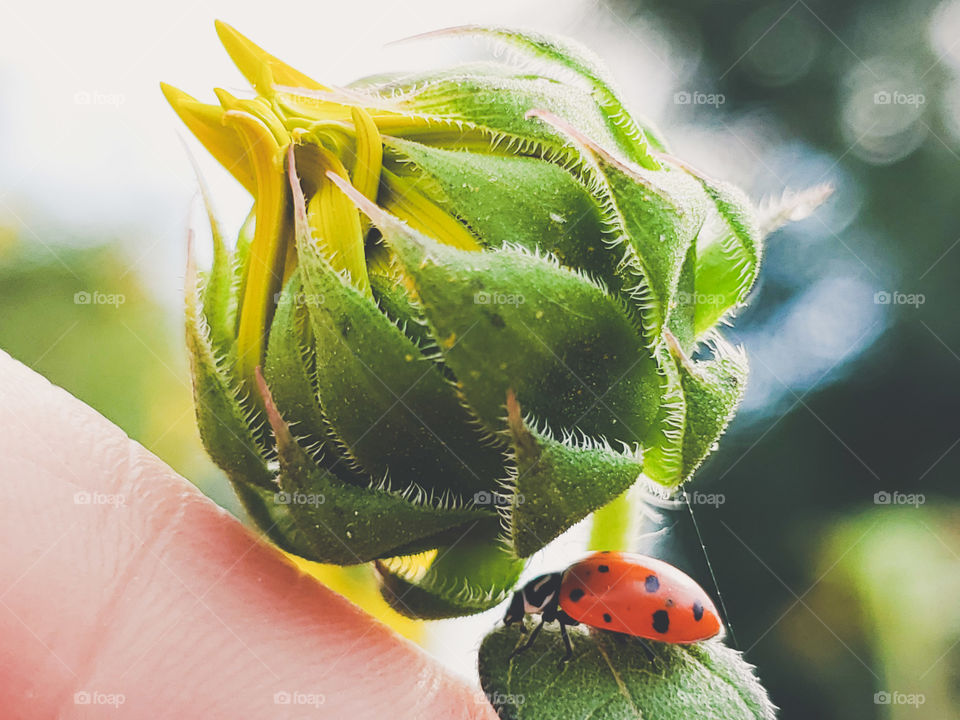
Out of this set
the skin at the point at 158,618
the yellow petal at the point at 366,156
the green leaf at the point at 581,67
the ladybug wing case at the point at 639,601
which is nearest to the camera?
the yellow petal at the point at 366,156

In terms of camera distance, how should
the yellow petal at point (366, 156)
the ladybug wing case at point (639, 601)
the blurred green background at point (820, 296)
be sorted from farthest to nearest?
1. the blurred green background at point (820, 296)
2. the ladybug wing case at point (639, 601)
3. the yellow petal at point (366, 156)

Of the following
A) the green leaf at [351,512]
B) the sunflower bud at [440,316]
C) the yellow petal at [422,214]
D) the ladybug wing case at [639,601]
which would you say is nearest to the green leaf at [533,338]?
the sunflower bud at [440,316]

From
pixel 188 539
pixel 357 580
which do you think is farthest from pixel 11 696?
pixel 357 580

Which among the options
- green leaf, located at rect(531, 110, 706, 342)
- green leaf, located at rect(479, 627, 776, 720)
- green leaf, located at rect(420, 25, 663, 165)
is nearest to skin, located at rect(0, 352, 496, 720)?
green leaf, located at rect(479, 627, 776, 720)

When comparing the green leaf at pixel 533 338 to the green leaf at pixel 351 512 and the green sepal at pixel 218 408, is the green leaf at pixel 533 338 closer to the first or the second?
the green leaf at pixel 351 512

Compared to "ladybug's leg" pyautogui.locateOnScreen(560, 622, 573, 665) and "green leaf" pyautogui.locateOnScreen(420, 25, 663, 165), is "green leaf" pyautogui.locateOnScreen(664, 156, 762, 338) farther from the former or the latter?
"ladybug's leg" pyautogui.locateOnScreen(560, 622, 573, 665)

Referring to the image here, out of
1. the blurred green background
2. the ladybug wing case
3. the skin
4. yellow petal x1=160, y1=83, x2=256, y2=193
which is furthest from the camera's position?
the blurred green background

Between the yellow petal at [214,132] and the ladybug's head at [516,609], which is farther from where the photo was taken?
the ladybug's head at [516,609]
